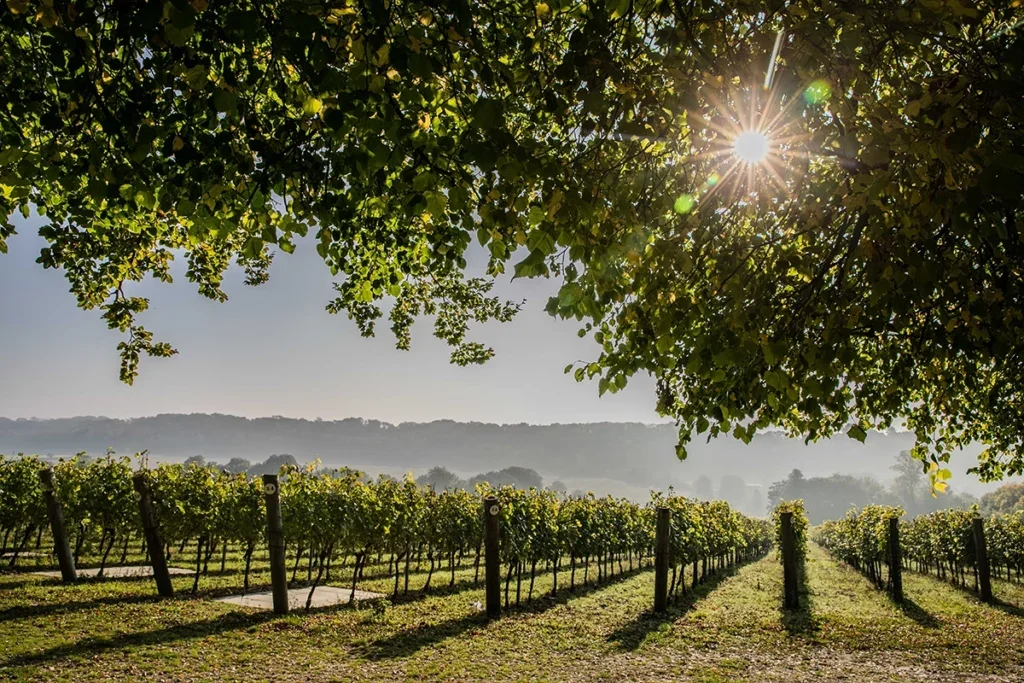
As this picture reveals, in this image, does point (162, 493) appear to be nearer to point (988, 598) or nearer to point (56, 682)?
point (56, 682)

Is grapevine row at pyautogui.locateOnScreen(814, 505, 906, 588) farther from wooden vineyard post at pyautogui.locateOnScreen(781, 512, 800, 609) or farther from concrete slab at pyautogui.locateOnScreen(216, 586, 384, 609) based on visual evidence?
concrete slab at pyautogui.locateOnScreen(216, 586, 384, 609)

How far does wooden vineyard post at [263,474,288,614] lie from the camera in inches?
393

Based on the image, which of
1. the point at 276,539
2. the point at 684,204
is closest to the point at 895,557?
the point at 276,539

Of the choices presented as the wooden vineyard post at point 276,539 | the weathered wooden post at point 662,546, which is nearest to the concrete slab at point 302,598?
the wooden vineyard post at point 276,539

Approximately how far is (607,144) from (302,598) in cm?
1220

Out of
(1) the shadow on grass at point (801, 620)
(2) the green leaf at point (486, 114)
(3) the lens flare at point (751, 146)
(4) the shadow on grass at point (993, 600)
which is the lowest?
(4) the shadow on grass at point (993, 600)

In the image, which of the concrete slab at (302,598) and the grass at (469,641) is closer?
the grass at (469,641)

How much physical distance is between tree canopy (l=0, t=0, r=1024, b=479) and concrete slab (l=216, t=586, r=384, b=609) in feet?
27.7

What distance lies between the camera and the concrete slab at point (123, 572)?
1407 centimetres

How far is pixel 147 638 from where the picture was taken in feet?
27.3

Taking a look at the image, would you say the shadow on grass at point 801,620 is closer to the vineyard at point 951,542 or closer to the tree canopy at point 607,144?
the vineyard at point 951,542

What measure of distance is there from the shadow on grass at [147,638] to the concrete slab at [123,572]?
5560 millimetres

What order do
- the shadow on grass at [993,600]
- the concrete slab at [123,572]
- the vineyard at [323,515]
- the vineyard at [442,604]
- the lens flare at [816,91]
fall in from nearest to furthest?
1. the lens flare at [816,91]
2. the vineyard at [442,604]
3. the vineyard at [323,515]
4. the concrete slab at [123,572]
5. the shadow on grass at [993,600]

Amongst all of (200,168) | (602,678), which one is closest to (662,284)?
(200,168)
